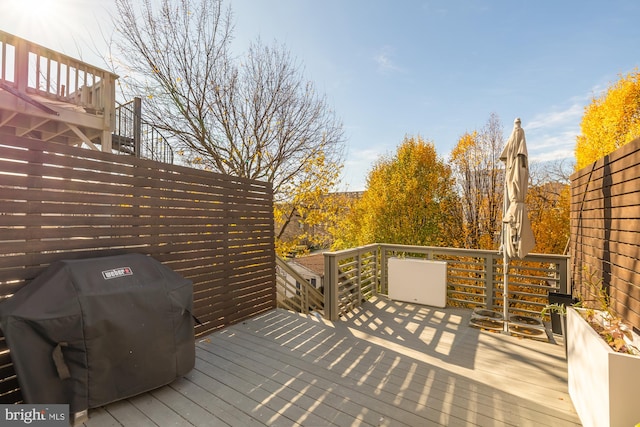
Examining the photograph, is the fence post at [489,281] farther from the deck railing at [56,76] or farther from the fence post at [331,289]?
the deck railing at [56,76]

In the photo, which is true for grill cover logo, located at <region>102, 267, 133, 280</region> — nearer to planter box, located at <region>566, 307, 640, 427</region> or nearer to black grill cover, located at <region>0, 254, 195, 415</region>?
black grill cover, located at <region>0, 254, 195, 415</region>

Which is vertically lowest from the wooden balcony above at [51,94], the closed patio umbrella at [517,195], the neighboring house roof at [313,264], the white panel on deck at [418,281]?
the neighboring house roof at [313,264]

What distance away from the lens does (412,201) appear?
10797mm

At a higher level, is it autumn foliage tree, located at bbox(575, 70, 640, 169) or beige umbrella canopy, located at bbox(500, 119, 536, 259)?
autumn foliage tree, located at bbox(575, 70, 640, 169)

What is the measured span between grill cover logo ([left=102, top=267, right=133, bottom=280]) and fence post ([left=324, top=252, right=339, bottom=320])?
7.57ft

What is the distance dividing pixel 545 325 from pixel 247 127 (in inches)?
294

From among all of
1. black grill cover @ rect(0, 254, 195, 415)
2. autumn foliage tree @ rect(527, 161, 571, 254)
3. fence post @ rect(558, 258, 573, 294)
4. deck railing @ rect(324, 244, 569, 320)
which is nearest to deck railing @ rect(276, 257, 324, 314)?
deck railing @ rect(324, 244, 569, 320)

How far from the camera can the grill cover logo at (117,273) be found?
210cm

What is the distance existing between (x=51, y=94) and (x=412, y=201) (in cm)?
980

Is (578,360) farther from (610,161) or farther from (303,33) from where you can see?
(303,33)

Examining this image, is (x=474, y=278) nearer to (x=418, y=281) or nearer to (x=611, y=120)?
(x=418, y=281)

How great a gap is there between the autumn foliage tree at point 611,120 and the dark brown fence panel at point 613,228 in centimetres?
1034

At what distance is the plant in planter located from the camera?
1.43m

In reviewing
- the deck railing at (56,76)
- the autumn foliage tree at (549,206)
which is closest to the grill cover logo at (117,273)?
the deck railing at (56,76)
